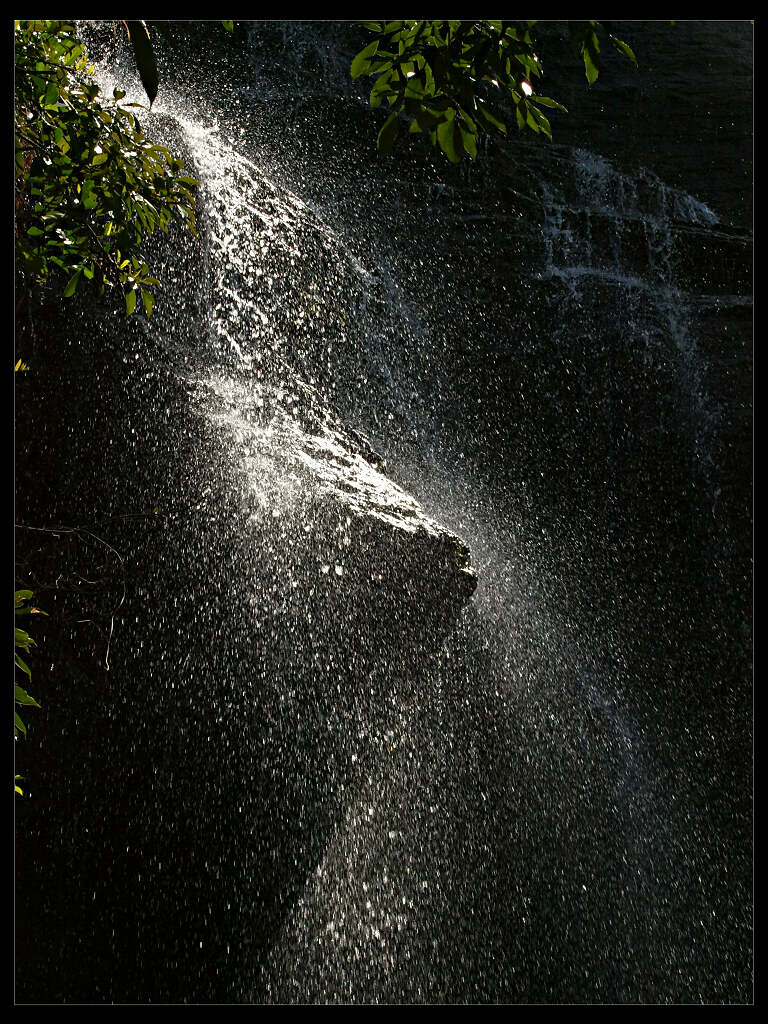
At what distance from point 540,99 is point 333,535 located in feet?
8.55

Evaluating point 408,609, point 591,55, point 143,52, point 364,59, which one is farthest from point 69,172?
point 408,609

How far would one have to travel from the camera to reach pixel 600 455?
684 cm

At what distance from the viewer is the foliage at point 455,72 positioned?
148 cm

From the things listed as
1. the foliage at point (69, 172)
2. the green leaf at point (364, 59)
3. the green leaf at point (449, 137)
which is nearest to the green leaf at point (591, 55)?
the green leaf at point (449, 137)

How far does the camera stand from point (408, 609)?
3.80m

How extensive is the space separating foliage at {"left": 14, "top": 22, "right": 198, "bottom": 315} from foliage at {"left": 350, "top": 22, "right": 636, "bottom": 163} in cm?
82

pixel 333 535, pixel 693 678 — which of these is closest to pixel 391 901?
pixel 333 535

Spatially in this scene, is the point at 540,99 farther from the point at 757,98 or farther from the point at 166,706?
the point at 166,706

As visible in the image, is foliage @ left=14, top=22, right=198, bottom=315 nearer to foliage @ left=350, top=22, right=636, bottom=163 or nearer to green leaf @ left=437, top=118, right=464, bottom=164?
foliage @ left=350, top=22, right=636, bottom=163

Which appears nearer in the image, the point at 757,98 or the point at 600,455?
the point at 757,98

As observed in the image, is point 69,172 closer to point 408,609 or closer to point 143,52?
point 143,52

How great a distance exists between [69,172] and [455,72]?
1.19 metres

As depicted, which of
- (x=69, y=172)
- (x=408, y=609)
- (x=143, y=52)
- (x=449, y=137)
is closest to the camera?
(x=143, y=52)

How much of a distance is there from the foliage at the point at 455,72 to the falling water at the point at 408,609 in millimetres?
2428
